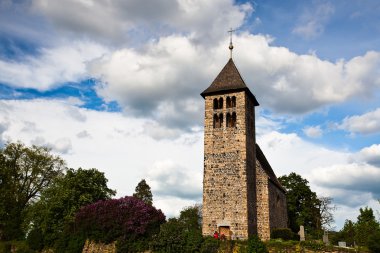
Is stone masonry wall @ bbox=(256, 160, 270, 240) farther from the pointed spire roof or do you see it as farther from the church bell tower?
the pointed spire roof

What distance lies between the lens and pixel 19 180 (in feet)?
153

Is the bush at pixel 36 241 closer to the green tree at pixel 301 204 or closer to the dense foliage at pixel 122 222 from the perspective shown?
the dense foliage at pixel 122 222

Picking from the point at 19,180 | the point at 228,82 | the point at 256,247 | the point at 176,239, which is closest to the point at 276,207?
the point at 256,247

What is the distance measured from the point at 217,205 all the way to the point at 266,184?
19.1ft

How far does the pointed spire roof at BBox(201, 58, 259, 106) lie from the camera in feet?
116

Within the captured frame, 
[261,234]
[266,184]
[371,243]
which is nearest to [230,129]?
[266,184]

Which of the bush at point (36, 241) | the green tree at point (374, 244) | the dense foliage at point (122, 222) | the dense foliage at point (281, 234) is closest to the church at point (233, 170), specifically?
the dense foliage at point (281, 234)

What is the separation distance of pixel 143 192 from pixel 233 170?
27.0 metres

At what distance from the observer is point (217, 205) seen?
107 ft

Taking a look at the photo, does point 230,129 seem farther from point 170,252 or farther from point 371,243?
point 371,243

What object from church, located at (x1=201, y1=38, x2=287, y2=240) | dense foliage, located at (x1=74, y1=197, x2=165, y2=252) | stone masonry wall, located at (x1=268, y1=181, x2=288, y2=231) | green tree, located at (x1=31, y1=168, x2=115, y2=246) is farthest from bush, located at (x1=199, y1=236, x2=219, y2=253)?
green tree, located at (x1=31, y1=168, x2=115, y2=246)

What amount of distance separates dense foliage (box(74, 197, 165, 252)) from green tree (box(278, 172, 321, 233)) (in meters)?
25.4

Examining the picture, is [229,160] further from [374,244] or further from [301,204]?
[301,204]

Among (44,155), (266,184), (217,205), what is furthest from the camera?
(44,155)
